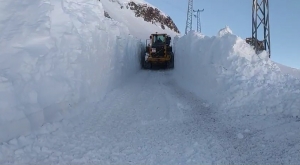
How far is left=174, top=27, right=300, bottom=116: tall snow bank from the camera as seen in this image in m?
8.16

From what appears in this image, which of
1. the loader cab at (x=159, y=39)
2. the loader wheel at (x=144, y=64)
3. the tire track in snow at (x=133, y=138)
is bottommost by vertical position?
the tire track in snow at (x=133, y=138)

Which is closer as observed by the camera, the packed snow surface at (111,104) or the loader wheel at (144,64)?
the packed snow surface at (111,104)

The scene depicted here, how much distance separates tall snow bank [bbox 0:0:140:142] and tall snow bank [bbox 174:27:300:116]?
4.09 meters

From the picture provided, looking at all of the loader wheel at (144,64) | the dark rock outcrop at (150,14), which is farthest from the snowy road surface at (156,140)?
the dark rock outcrop at (150,14)

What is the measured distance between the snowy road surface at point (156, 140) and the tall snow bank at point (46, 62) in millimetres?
466

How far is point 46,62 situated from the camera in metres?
7.61

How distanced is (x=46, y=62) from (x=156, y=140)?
11.4 feet

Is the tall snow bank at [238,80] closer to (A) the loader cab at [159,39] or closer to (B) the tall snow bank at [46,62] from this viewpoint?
(B) the tall snow bank at [46,62]

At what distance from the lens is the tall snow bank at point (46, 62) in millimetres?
6238

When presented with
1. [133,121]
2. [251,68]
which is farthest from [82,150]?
[251,68]

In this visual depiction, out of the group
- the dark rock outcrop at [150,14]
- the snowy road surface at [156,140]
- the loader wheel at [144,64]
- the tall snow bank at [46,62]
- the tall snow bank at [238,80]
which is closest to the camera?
the snowy road surface at [156,140]

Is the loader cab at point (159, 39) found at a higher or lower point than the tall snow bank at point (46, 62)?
higher

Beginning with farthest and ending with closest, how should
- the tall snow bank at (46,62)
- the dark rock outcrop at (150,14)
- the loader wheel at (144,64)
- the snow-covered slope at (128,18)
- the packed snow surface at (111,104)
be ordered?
the dark rock outcrop at (150,14)
the snow-covered slope at (128,18)
the loader wheel at (144,64)
the tall snow bank at (46,62)
the packed snow surface at (111,104)

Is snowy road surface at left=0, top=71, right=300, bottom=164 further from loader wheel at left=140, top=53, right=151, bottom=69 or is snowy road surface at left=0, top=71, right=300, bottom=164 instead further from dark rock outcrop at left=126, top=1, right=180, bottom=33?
dark rock outcrop at left=126, top=1, right=180, bottom=33
